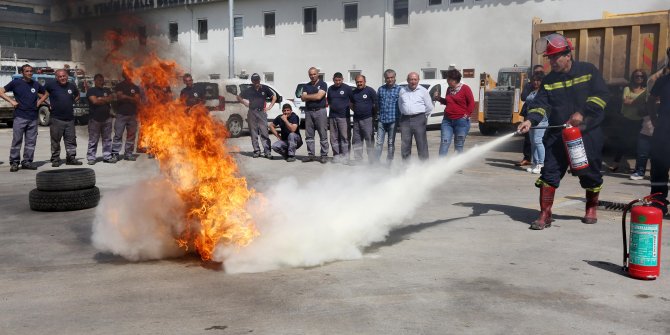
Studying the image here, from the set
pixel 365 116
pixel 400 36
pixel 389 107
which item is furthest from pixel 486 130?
pixel 389 107

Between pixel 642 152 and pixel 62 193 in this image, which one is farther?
pixel 642 152

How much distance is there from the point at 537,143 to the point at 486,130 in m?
10.3

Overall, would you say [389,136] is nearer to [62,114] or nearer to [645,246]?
[62,114]

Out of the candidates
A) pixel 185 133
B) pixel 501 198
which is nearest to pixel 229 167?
pixel 185 133

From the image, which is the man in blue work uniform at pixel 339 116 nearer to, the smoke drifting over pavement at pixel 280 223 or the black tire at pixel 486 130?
the smoke drifting over pavement at pixel 280 223

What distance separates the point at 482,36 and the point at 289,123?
15.5m

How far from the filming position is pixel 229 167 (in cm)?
548

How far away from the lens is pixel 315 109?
43.7ft

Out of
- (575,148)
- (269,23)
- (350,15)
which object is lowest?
(575,148)

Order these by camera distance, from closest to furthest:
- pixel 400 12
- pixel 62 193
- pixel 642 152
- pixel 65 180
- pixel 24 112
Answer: pixel 62 193 < pixel 65 180 < pixel 642 152 < pixel 24 112 < pixel 400 12

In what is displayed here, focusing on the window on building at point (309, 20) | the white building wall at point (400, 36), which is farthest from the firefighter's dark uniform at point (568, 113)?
the window on building at point (309, 20)

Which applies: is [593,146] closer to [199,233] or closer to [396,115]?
[199,233]

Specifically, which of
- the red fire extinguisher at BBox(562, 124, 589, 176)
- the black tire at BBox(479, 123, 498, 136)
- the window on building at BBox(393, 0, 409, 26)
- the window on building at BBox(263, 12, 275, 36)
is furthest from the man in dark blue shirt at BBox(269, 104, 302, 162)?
the window on building at BBox(263, 12, 275, 36)

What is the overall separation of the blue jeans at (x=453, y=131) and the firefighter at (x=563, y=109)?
392 cm
